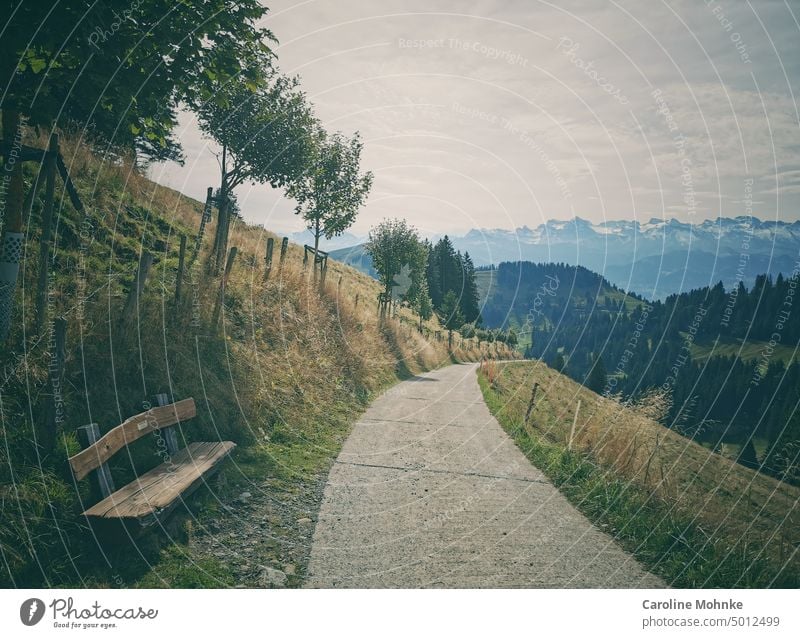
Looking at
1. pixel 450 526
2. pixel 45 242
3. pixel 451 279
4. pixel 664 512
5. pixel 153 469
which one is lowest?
pixel 450 526

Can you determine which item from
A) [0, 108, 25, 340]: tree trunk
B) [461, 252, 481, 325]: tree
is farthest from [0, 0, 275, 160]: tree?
[461, 252, 481, 325]: tree

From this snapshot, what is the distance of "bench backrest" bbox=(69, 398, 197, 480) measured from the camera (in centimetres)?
455

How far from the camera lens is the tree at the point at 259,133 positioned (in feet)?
51.0

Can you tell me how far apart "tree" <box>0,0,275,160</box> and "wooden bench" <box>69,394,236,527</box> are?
4354 mm

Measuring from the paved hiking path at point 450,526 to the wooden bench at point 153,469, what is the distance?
1726 millimetres

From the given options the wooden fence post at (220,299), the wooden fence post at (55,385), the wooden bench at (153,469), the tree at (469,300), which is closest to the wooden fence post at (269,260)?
the wooden fence post at (220,299)

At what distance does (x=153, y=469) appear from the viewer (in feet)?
18.6

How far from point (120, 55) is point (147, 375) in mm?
4742

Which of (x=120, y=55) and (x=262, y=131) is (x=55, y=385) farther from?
(x=262, y=131)

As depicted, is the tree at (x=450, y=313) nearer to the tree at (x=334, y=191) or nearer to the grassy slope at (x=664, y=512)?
the tree at (x=334, y=191)

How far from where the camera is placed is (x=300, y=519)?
593 cm

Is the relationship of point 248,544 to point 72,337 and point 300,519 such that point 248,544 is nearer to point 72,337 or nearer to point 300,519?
point 300,519

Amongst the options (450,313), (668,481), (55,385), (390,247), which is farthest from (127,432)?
(450,313)
